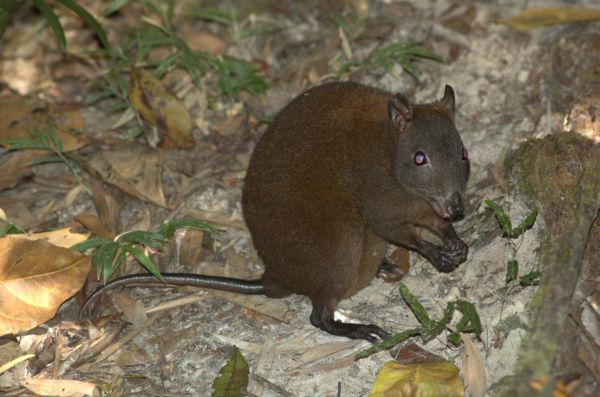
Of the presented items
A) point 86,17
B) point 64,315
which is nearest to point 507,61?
point 86,17

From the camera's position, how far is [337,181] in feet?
18.5

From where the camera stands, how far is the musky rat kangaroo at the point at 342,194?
5496 millimetres

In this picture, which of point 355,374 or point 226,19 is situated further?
point 226,19

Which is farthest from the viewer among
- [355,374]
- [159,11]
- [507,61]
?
[159,11]

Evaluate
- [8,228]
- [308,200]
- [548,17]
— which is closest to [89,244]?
[8,228]

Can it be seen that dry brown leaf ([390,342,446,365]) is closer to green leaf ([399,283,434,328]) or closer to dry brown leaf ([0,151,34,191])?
green leaf ([399,283,434,328])

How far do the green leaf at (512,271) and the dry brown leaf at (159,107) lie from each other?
3.26 meters

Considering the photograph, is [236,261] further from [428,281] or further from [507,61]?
[507,61]

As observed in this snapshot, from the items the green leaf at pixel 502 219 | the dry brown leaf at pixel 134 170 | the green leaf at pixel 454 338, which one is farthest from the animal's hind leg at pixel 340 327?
the dry brown leaf at pixel 134 170

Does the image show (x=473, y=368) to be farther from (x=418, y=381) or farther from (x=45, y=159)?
(x=45, y=159)

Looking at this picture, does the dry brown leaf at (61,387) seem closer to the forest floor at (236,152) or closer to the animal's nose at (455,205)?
the forest floor at (236,152)

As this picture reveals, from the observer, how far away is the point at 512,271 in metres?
5.20

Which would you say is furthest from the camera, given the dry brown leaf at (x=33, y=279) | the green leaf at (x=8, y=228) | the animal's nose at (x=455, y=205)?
the green leaf at (x=8, y=228)

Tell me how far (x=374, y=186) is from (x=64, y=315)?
2489mm
